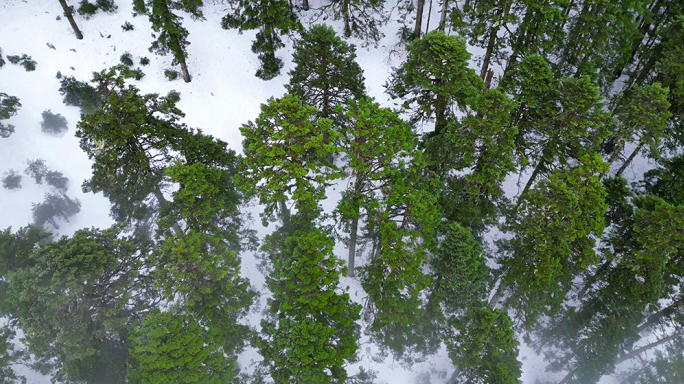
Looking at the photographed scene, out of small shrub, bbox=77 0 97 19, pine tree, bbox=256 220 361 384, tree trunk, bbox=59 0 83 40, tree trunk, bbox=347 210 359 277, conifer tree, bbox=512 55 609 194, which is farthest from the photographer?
small shrub, bbox=77 0 97 19

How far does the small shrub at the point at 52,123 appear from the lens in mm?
27484

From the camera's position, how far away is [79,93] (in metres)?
27.6

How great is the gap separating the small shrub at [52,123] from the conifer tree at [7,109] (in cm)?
164

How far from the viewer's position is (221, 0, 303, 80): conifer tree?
24.1m

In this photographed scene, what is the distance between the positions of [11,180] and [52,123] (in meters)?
4.66

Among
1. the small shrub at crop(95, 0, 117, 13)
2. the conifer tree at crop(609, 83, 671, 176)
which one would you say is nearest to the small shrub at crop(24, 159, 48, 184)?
the small shrub at crop(95, 0, 117, 13)

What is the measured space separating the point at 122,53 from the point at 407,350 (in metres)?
29.0

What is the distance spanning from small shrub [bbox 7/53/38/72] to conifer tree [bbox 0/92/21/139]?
105 inches

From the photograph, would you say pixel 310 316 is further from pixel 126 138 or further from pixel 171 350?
pixel 126 138

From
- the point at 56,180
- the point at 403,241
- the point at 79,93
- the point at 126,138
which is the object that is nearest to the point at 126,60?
the point at 79,93

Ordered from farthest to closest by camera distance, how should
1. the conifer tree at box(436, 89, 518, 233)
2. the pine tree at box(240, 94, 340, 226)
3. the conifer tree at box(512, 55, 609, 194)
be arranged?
the conifer tree at box(512, 55, 609, 194), the conifer tree at box(436, 89, 518, 233), the pine tree at box(240, 94, 340, 226)

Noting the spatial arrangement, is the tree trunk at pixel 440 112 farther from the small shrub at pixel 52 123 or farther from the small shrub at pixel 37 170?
the small shrub at pixel 37 170

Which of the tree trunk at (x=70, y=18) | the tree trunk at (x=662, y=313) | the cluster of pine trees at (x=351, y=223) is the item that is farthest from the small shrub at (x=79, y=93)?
the tree trunk at (x=662, y=313)

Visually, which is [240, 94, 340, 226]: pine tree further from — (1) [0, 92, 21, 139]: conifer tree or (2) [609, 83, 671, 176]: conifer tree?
(1) [0, 92, 21, 139]: conifer tree
